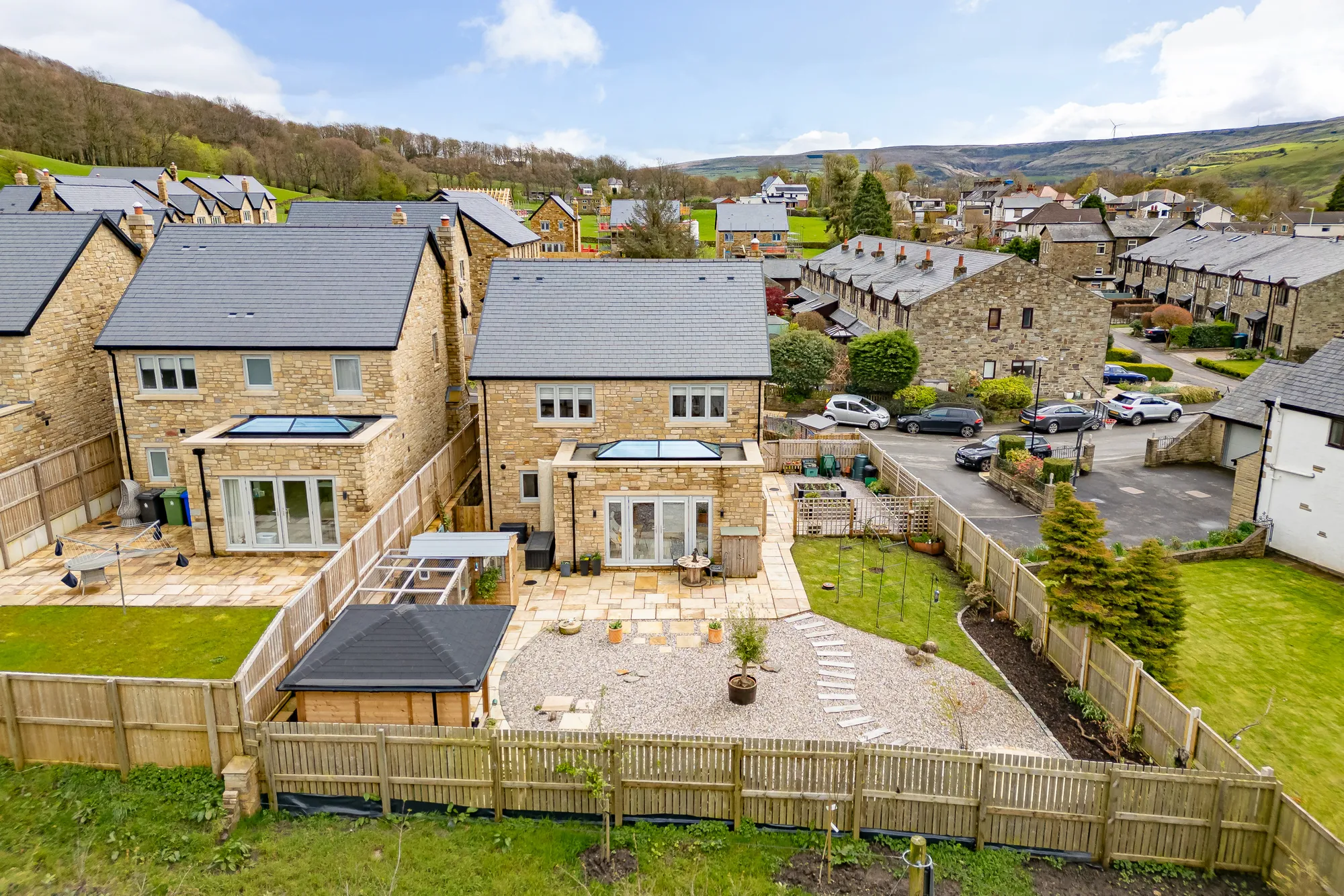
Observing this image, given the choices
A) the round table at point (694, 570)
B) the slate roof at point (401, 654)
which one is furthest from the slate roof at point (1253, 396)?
the slate roof at point (401, 654)

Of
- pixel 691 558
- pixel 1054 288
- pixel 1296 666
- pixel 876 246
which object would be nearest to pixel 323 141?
pixel 876 246

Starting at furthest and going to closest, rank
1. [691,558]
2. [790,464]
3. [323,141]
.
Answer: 1. [323,141]
2. [790,464]
3. [691,558]

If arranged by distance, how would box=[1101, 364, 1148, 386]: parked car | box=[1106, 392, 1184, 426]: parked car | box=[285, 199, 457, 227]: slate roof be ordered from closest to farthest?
box=[285, 199, 457, 227]: slate roof
box=[1106, 392, 1184, 426]: parked car
box=[1101, 364, 1148, 386]: parked car

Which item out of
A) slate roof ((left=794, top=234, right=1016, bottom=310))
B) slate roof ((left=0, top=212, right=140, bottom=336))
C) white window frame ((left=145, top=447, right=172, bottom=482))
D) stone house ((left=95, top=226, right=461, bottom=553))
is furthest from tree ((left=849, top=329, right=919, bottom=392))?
slate roof ((left=0, top=212, right=140, bottom=336))

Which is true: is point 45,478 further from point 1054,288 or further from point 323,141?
point 323,141

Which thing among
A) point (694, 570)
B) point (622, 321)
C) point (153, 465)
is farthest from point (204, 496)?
point (694, 570)

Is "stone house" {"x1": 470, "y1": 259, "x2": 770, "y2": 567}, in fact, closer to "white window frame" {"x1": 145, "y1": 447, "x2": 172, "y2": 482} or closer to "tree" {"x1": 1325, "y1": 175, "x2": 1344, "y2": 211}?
"white window frame" {"x1": 145, "y1": 447, "x2": 172, "y2": 482}
